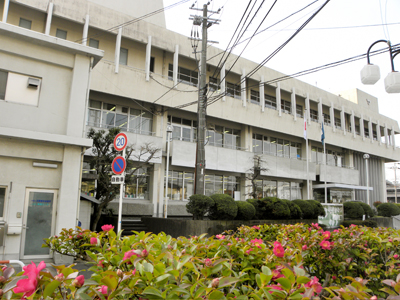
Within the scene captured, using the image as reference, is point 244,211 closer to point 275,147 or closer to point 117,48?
point 117,48

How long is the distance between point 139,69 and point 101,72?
3.12 metres

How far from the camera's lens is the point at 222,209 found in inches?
544

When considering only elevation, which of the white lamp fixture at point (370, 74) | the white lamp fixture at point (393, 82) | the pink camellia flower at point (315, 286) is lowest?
the pink camellia flower at point (315, 286)

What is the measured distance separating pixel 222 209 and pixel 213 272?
11525 millimetres

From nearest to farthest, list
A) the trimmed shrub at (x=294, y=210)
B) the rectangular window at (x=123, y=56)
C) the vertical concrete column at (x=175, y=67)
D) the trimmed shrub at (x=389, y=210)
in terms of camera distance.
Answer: the trimmed shrub at (x=294, y=210) < the rectangular window at (x=123, y=56) < the vertical concrete column at (x=175, y=67) < the trimmed shrub at (x=389, y=210)

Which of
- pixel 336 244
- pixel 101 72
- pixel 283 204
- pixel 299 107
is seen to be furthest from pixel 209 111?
pixel 336 244

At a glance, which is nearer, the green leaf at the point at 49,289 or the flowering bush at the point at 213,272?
the green leaf at the point at 49,289

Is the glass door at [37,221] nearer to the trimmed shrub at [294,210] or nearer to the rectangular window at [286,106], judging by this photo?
the trimmed shrub at [294,210]

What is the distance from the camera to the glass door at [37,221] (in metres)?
9.67

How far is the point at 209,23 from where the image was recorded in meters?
15.6

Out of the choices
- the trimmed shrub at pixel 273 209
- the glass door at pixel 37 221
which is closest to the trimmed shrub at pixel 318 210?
the trimmed shrub at pixel 273 209

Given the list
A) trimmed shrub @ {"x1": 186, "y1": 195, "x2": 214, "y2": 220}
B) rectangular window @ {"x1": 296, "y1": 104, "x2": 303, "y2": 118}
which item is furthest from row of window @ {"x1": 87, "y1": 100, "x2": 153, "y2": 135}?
rectangular window @ {"x1": 296, "y1": 104, "x2": 303, "y2": 118}

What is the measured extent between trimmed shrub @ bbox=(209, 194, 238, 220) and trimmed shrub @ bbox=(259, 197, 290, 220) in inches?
105

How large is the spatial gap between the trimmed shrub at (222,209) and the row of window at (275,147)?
1585 cm
